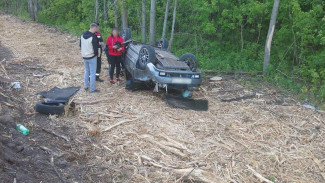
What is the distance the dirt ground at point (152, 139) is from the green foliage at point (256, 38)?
3.28 metres

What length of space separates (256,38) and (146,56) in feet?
34.3

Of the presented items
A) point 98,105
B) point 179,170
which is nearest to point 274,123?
point 179,170

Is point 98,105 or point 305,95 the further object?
point 305,95

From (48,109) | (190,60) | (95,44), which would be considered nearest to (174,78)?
(190,60)

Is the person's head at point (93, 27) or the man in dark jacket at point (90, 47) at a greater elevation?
the person's head at point (93, 27)

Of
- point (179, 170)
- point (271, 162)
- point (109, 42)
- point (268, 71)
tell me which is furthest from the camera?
point (268, 71)

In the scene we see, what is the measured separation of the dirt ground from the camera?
4.64 metres

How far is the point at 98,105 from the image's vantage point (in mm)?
7211

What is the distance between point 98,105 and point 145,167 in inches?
110

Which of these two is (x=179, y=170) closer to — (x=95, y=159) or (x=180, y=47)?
(x=95, y=159)

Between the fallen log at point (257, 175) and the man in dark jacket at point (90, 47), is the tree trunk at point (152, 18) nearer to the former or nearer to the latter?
the man in dark jacket at point (90, 47)

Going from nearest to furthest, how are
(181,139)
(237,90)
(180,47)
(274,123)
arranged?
(181,139) → (274,123) → (237,90) → (180,47)

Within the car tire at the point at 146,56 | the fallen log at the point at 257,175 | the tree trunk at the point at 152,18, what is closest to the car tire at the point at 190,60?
the car tire at the point at 146,56

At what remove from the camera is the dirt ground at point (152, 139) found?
464 cm
